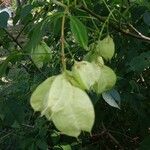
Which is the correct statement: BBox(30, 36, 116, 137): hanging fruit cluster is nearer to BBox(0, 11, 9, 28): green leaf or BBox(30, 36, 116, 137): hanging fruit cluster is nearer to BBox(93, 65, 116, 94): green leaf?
BBox(93, 65, 116, 94): green leaf

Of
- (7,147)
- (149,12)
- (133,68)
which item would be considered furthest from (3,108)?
(7,147)

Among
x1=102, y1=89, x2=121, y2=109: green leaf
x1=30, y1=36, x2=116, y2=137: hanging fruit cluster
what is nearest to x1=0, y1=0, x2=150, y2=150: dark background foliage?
x1=102, y1=89, x2=121, y2=109: green leaf

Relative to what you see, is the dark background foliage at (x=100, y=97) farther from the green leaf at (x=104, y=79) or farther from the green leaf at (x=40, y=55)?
the green leaf at (x=104, y=79)

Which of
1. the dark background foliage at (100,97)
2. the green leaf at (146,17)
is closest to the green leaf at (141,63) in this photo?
the dark background foliage at (100,97)

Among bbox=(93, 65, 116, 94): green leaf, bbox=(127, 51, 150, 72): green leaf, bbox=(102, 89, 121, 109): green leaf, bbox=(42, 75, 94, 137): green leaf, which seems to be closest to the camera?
bbox=(42, 75, 94, 137): green leaf

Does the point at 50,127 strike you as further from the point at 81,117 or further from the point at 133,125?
the point at 81,117

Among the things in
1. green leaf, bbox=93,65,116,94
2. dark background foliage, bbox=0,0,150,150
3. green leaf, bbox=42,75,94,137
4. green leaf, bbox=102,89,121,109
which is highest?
green leaf, bbox=42,75,94,137

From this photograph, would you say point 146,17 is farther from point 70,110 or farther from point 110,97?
point 70,110
